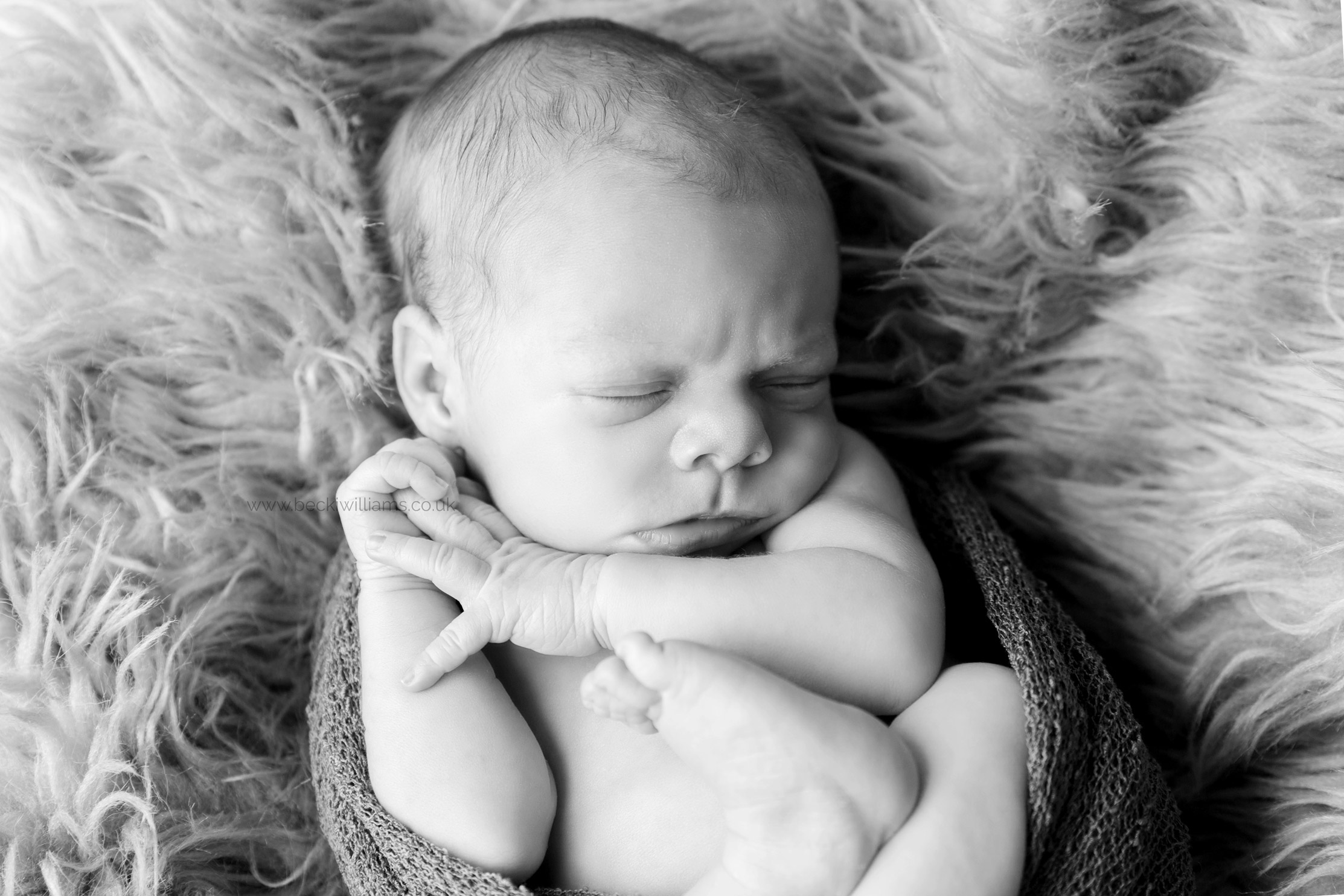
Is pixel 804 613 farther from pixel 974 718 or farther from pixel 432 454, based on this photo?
pixel 432 454

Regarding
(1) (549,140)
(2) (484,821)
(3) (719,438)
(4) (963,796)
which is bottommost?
(2) (484,821)

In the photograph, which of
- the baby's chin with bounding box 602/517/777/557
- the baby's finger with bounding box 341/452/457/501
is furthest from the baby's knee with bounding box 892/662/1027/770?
the baby's finger with bounding box 341/452/457/501

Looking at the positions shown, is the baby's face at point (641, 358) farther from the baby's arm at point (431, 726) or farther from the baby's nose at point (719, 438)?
the baby's arm at point (431, 726)

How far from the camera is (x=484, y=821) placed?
0.96m

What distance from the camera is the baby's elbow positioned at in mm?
958

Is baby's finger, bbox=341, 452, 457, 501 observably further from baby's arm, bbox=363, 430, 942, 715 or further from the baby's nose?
the baby's nose

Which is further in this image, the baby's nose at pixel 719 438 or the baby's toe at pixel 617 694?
the baby's nose at pixel 719 438

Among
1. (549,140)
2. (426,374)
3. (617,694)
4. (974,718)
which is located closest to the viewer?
(617,694)

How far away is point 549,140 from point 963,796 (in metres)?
0.64

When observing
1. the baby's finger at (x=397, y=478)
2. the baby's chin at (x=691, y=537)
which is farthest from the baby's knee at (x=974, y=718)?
the baby's finger at (x=397, y=478)

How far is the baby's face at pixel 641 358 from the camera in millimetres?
994

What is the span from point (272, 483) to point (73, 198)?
336mm

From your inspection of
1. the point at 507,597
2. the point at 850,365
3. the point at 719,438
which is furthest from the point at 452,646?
the point at 850,365

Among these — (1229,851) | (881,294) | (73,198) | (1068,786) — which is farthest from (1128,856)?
(73,198)
